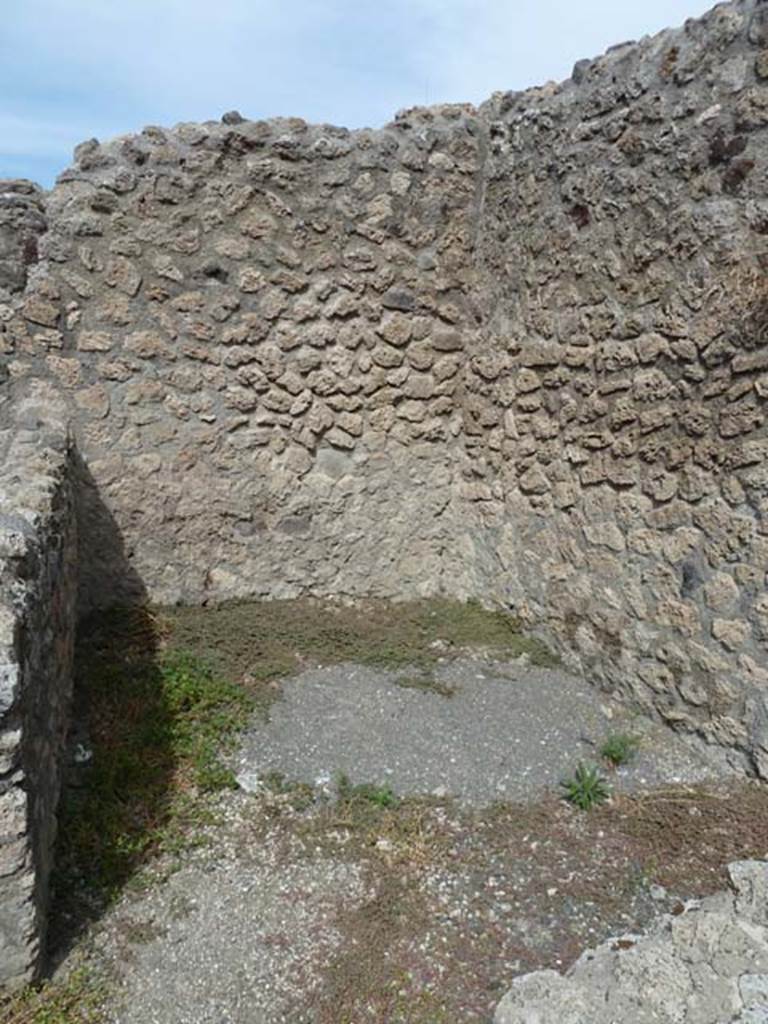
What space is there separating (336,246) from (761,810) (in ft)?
12.4

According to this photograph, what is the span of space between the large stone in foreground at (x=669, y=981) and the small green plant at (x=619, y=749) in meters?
1.40

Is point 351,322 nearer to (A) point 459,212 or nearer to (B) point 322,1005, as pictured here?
(A) point 459,212

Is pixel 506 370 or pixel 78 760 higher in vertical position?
pixel 506 370

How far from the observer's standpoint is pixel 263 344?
5.23 meters

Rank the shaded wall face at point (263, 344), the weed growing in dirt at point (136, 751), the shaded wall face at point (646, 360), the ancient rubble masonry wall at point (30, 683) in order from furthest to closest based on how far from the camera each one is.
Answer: the shaded wall face at point (263, 344)
the shaded wall face at point (646, 360)
the weed growing in dirt at point (136, 751)
the ancient rubble masonry wall at point (30, 683)

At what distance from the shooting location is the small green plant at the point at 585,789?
382 cm

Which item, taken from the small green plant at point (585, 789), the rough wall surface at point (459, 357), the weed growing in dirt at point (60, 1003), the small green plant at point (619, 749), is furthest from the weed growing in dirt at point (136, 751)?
the small green plant at point (619, 749)

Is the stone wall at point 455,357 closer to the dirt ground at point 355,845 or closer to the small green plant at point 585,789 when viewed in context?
the dirt ground at point 355,845

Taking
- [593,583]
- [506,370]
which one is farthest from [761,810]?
[506,370]

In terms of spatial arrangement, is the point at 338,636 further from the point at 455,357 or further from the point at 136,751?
the point at 455,357

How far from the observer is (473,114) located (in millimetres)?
5254

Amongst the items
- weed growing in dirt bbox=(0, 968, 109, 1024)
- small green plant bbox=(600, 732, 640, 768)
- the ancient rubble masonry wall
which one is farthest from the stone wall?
weed growing in dirt bbox=(0, 968, 109, 1024)

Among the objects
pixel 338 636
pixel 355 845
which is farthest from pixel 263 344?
pixel 355 845

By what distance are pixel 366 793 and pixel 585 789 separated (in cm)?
99
